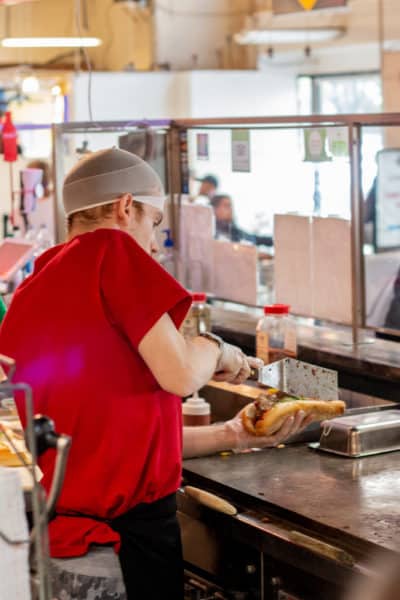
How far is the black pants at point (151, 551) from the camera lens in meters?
2.39

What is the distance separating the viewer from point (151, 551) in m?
2.44

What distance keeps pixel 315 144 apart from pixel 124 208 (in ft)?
4.16

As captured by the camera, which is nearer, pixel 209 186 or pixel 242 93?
pixel 209 186

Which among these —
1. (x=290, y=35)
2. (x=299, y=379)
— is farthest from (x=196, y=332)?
(x=290, y=35)

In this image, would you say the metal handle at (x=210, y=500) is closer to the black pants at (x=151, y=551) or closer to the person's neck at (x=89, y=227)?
the black pants at (x=151, y=551)

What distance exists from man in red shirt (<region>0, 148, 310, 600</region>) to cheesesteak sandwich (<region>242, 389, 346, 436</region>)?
18.8 inches

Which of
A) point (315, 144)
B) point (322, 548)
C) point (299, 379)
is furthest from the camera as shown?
point (315, 144)

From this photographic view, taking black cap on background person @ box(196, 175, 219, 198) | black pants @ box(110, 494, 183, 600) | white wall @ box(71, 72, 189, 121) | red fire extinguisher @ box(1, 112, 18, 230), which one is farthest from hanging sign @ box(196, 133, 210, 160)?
white wall @ box(71, 72, 189, 121)

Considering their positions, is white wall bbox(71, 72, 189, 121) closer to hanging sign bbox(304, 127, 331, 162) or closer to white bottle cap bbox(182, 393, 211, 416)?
hanging sign bbox(304, 127, 331, 162)

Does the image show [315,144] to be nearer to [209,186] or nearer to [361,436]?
[361,436]

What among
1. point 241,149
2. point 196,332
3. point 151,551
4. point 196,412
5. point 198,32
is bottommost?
point 151,551

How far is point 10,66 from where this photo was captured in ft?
38.7

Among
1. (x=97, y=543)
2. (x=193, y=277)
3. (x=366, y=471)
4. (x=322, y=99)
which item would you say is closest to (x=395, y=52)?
(x=322, y=99)

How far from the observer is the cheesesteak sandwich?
2855 mm
